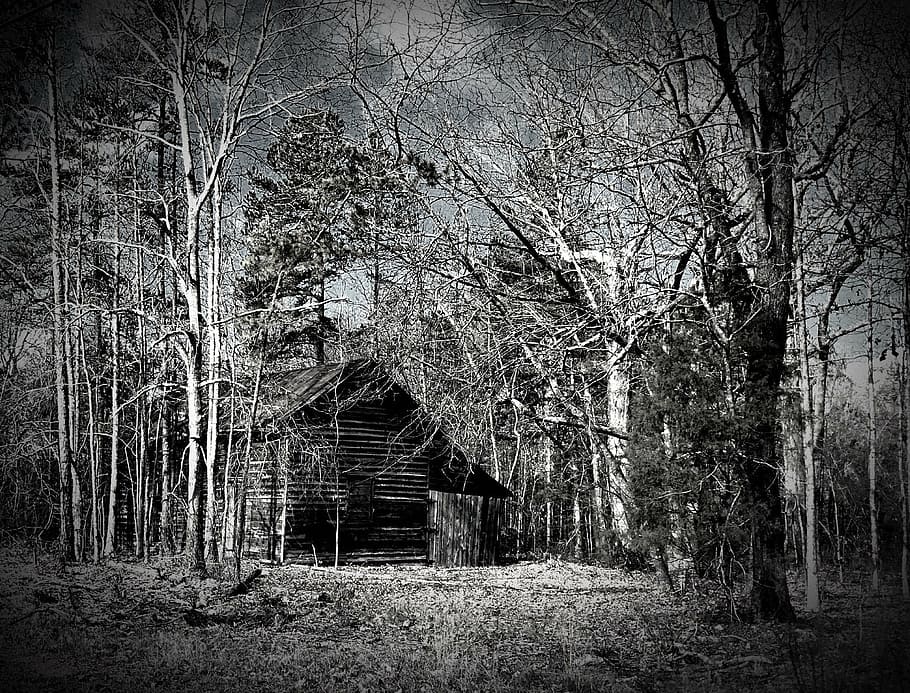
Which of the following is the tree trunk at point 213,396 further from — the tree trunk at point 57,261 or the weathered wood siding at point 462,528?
the weathered wood siding at point 462,528

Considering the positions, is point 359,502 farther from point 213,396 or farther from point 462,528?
point 213,396

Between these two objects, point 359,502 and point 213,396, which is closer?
point 213,396

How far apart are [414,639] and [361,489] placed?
447 inches

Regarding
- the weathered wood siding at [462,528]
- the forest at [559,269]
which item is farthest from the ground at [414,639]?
the weathered wood siding at [462,528]

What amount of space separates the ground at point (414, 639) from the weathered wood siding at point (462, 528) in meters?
6.39

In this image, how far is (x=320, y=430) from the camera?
67.2 feet

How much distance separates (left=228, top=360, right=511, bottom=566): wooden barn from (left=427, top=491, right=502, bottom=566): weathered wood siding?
3cm

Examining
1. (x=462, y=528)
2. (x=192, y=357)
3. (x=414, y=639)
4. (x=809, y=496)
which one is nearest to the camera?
(x=414, y=639)

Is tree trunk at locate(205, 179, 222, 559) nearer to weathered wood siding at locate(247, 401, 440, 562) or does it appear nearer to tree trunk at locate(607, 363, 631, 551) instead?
weathered wood siding at locate(247, 401, 440, 562)

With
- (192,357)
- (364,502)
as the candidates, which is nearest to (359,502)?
(364,502)

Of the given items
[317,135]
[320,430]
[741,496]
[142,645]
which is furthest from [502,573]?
[317,135]

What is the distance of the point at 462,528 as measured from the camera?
21484mm

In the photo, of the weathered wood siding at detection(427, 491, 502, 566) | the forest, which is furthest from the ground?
the weathered wood siding at detection(427, 491, 502, 566)

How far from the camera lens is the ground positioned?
7254 millimetres
